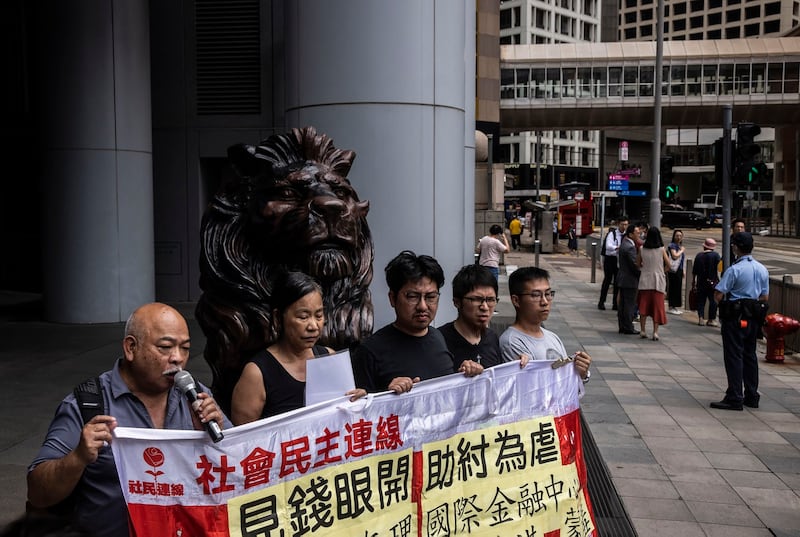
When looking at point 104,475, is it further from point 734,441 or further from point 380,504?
point 734,441

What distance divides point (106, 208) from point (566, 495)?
1085cm

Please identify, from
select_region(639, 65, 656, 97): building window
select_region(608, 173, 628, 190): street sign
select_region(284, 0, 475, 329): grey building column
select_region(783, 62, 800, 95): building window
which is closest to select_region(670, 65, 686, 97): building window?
select_region(639, 65, 656, 97): building window

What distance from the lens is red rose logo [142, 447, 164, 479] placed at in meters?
2.72

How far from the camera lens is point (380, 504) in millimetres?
3363

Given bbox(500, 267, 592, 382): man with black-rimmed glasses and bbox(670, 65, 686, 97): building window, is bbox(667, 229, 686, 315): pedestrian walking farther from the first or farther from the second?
bbox(670, 65, 686, 97): building window

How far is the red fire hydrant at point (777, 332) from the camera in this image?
1102cm

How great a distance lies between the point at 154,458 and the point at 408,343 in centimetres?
150

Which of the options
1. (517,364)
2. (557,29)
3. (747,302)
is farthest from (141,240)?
(557,29)

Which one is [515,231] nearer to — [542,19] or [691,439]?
[691,439]

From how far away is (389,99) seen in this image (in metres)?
7.18

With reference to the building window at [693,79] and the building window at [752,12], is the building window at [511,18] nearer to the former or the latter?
the building window at [752,12]

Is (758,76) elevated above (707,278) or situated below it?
above

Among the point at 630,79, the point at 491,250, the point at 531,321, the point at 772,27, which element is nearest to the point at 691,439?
the point at 531,321

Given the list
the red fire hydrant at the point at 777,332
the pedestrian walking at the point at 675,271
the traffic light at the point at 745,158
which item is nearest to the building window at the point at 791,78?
the pedestrian walking at the point at 675,271
